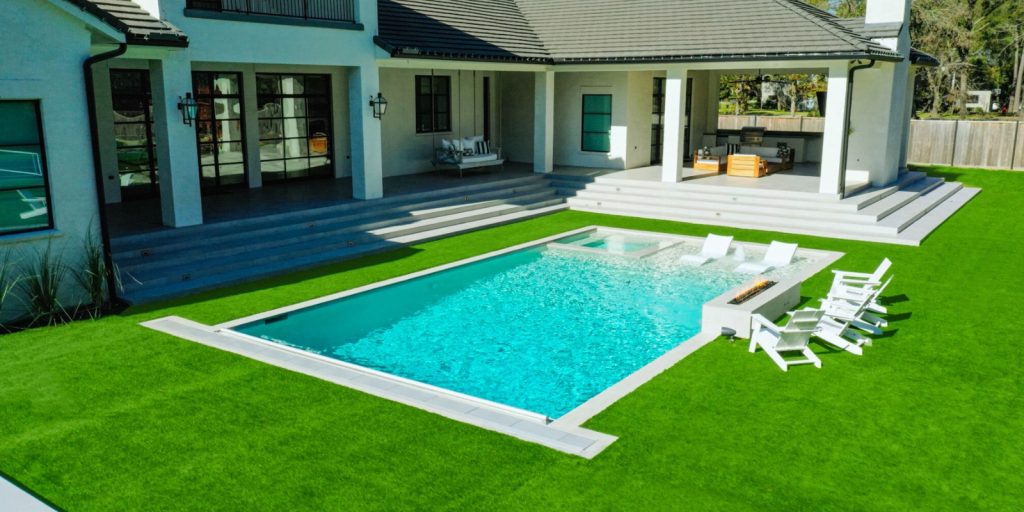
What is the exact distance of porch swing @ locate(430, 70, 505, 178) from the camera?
21562mm

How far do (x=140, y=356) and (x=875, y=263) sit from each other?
12281 mm

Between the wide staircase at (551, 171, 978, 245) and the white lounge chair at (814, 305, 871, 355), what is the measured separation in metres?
6.92

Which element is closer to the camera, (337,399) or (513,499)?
(513,499)

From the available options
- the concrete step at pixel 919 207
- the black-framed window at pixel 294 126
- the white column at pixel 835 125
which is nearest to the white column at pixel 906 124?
the concrete step at pixel 919 207

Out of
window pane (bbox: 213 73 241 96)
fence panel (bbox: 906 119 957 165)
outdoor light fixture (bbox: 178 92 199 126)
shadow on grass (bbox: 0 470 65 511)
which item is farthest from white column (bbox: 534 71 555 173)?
shadow on grass (bbox: 0 470 65 511)

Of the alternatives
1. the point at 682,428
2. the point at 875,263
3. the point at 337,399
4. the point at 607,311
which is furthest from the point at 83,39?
the point at 875,263

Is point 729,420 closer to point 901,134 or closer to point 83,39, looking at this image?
point 83,39

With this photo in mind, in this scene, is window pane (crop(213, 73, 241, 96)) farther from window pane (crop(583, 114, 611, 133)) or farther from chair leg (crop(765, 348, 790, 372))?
chair leg (crop(765, 348, 790, 372))

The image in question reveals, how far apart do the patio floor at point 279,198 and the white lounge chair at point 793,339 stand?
9996 mm

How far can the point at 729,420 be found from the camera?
7730 millimetres

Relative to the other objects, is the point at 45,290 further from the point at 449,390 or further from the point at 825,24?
the point at 825,24

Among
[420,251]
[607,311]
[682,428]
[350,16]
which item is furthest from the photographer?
[350,16]

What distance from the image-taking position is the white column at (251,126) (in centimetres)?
1861

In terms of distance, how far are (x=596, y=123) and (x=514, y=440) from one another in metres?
18.2
